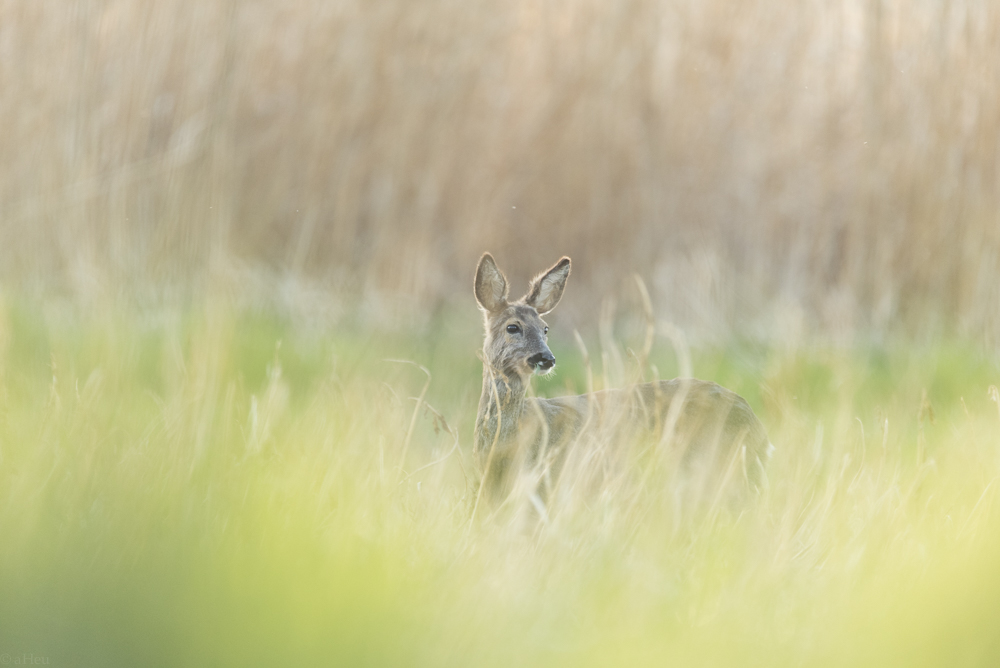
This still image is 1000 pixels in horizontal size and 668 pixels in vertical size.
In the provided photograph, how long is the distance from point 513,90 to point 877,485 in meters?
2.91

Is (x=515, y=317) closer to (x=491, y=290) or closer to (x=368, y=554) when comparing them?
(x=491, y=290)

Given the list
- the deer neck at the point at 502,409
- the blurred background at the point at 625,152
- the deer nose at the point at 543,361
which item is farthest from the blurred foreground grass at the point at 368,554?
the blurred background at the point at 625,152

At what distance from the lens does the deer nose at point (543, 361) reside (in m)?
2.01

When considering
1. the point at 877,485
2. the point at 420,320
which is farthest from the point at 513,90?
the point at 877,485

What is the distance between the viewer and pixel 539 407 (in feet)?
6.72

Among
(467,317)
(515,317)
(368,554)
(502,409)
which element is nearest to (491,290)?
(515,317)

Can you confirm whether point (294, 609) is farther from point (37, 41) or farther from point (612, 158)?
point (612, 158)

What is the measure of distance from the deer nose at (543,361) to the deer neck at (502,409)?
5.9 inches

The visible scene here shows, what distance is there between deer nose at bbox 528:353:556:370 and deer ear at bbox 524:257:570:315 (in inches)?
6.5

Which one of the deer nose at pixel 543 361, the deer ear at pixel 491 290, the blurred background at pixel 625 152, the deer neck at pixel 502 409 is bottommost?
the deer neck at pixel 502 409

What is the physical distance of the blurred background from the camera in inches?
156

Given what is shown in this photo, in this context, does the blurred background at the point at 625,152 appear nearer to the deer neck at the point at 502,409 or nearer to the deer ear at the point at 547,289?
the deer neck at the point at 502,409

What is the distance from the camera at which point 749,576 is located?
4.03 feet

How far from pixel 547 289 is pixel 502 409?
296 millimetres
